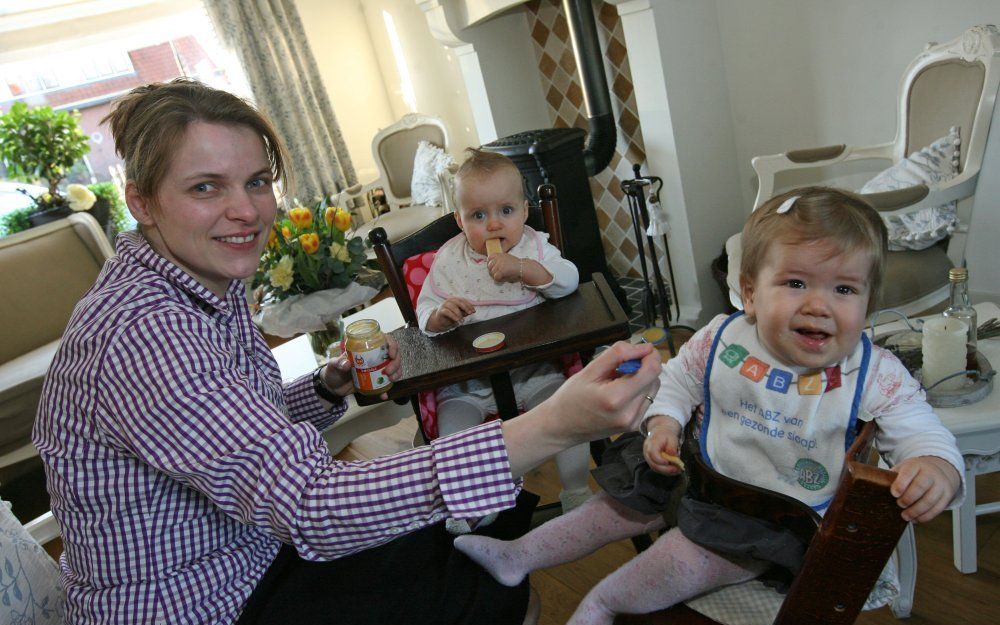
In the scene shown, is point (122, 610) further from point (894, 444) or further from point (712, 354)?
point (894, 444)

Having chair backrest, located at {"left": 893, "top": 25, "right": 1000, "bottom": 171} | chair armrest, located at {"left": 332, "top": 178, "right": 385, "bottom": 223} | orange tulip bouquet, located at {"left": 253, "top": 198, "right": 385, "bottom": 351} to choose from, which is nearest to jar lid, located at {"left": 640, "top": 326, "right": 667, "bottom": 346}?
chair backrest, located at {"left": 893, "top": 25, "right": 1000, "bottom": 171}

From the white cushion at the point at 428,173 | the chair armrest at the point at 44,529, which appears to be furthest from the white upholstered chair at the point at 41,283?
the white cushion at the point at 428,173

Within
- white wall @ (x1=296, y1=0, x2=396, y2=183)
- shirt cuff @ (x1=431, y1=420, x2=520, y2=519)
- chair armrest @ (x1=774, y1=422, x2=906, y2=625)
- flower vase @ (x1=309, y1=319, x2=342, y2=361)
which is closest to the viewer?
chair armrest @ (x1=774, y1=422, x2=906, y2=625)

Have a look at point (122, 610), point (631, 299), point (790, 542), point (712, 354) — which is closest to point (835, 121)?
point (631, 299)

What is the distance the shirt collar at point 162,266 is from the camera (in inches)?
41.3

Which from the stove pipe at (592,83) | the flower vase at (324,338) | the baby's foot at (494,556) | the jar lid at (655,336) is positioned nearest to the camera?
the baby's foot at (494,556)

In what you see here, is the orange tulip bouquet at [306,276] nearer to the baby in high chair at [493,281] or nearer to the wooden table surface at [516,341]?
the baby in high chair at [493,281]

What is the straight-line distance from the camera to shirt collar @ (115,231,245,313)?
3.44 feet

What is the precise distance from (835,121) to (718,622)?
2.36 metres

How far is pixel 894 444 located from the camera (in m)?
1.04

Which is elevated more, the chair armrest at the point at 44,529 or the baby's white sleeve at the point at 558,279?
the baby's white sleeve at the point at 558,279

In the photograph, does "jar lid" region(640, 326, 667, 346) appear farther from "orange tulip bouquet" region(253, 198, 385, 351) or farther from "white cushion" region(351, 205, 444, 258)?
"white cushion" region(351, 205, 444, 258)

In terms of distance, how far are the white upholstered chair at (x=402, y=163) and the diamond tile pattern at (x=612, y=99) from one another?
947mm

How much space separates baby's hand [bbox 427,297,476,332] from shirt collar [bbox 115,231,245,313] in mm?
613
